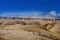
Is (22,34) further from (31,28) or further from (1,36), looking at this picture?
(31,28)

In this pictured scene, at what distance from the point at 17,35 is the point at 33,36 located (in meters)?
0.66

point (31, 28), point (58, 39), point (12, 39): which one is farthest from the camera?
point (31, 28)

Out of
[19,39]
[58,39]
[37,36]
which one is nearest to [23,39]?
[19,39]

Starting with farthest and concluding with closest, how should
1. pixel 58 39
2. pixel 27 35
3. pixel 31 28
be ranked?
pixel 31 28 < pixel 58 39 < pixel 27 35

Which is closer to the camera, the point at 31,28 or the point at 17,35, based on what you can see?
the point at 17,35

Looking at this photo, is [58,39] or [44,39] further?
[58,39]

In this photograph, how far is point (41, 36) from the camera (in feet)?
25.4

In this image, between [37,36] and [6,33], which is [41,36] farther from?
[6,33]

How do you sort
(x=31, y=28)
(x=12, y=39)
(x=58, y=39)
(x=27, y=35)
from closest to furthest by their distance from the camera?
(x=12, y=39) → (x=27, y=35) → (x=58, y=39) → (x=31, y=28)

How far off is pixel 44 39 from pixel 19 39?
1155mm

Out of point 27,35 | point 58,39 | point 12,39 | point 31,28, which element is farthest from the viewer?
point 31,28

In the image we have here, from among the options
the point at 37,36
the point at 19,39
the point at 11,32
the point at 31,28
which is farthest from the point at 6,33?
the point at 31,28

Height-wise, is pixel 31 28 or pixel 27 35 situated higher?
pixel 31 28

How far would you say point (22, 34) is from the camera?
752 centimetres
